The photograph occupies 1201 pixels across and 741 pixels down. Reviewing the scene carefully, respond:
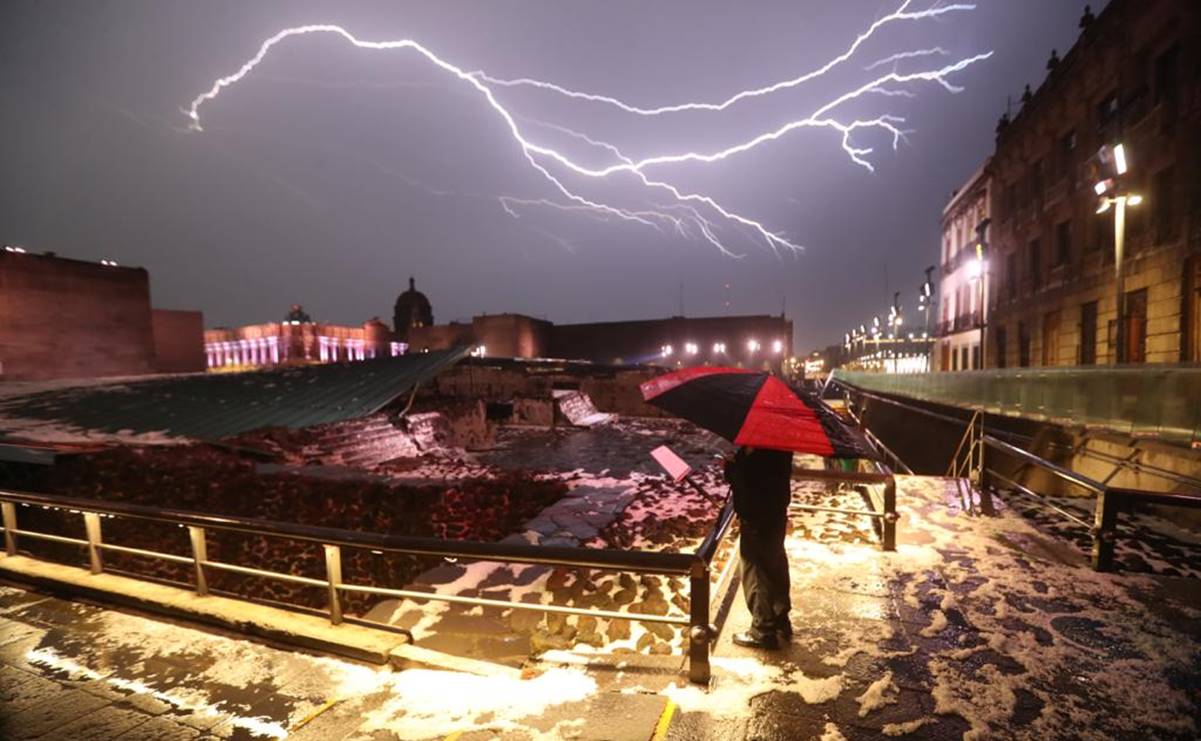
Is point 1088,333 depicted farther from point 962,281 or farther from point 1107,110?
point 962,281

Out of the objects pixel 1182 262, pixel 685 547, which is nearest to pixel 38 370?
pixel 685 547

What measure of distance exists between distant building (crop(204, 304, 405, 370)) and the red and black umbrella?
53934 mm

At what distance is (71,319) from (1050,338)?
5036 cm

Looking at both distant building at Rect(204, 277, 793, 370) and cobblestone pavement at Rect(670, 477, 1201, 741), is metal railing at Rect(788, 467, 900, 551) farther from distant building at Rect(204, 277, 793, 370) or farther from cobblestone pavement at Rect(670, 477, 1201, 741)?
distant building at Rect(204, 277, 793, 370)

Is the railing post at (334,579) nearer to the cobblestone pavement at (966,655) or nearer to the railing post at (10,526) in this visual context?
the cobblestone pavement at (966,655)

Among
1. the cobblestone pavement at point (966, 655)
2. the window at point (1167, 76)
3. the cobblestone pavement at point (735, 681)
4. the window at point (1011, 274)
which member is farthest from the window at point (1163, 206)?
the cobblestone pavement at point (735, 681)

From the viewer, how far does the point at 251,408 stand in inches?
563

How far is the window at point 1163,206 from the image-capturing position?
15.4 meters

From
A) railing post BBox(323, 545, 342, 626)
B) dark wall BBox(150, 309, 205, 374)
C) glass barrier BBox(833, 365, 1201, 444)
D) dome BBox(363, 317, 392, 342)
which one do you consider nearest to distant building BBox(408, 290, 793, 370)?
dome BBox(363, 317, 392, 342)

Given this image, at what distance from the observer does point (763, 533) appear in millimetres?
3600

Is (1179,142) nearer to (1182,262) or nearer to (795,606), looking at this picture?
(1182,262)

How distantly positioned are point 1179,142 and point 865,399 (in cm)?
1499

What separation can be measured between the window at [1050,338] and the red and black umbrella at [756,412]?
26.6 m

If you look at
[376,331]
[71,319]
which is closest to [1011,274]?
[71,319]
